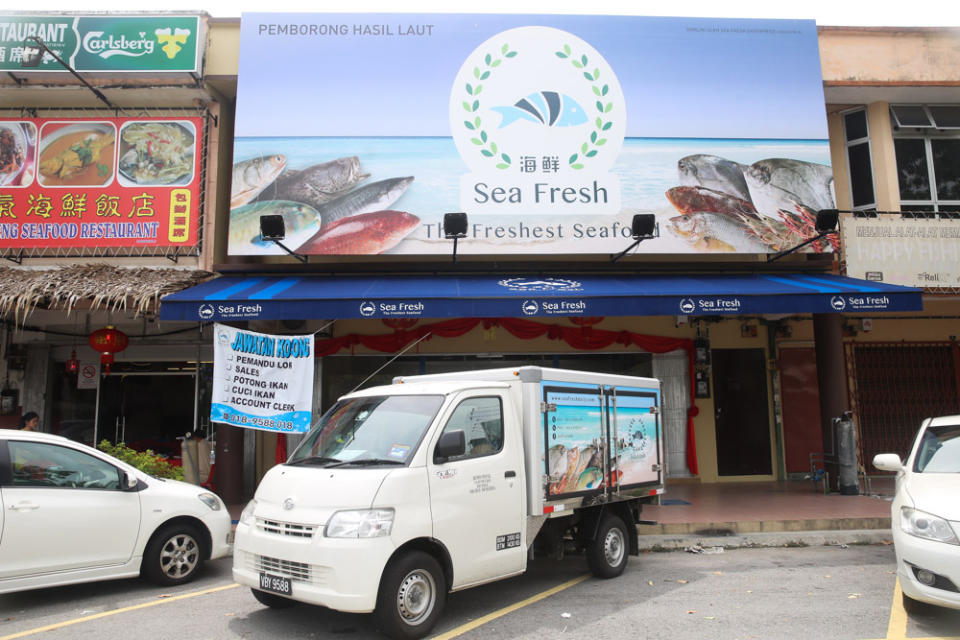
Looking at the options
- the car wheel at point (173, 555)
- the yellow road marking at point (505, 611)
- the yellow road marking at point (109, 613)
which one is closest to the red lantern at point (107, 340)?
the car wheel at point (173, 555)

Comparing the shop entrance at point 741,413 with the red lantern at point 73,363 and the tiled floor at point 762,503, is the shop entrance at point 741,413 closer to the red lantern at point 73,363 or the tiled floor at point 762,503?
the tiled floor at point 762,503

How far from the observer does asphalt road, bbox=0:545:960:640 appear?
5230 mm

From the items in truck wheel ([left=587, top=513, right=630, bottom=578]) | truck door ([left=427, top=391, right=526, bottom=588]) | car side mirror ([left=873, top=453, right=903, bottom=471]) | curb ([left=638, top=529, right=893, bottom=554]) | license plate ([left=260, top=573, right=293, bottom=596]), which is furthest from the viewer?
curb ([left=638, top=529, right=893, bottom=554])

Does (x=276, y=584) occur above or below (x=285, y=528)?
below

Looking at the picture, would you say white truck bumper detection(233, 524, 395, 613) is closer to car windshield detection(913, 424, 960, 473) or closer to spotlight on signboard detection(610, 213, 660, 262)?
car windshield detection(913, 424, 960, 473)

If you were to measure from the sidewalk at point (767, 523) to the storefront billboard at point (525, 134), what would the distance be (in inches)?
170

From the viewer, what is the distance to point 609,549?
7.00 m

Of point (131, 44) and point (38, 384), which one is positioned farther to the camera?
point (38, 384)

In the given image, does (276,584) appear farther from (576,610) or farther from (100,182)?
(100,182)

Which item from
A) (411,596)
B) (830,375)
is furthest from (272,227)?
(830,375)

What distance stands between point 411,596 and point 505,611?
115cm

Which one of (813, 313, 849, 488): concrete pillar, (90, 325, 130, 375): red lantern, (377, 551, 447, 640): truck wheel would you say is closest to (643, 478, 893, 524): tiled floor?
(813, 313, 849, 488): concrete pillar

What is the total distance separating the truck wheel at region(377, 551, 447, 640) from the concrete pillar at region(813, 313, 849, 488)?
880cm

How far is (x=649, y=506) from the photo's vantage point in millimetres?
10023
